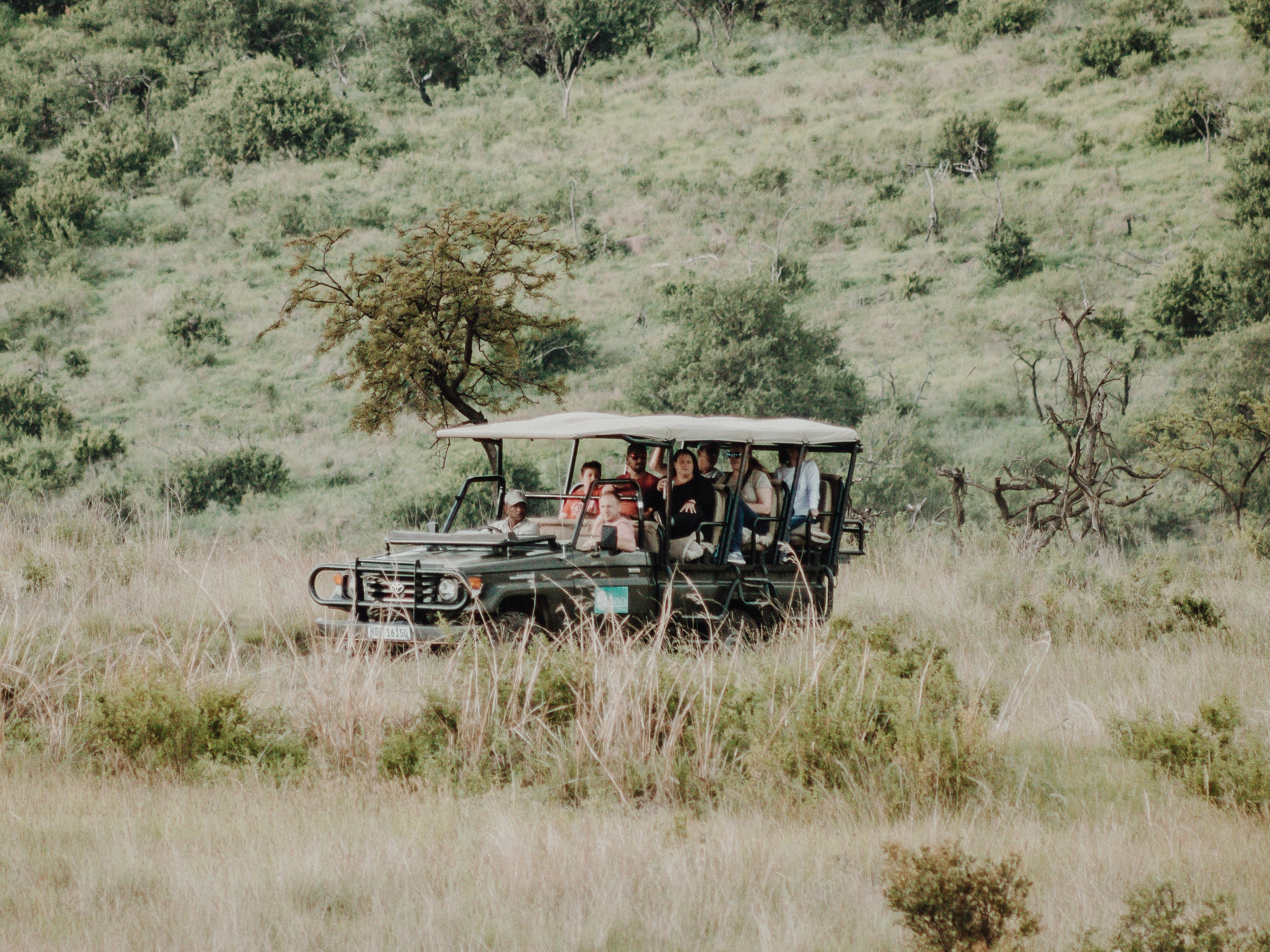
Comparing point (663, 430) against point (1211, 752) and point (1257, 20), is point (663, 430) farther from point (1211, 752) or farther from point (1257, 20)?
point (1257, 20)

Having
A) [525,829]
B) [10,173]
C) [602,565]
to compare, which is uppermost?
[10,173]

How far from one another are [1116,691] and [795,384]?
55.8 feet

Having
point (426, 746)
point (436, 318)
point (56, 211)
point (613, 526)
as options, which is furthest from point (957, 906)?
point (56, 211)

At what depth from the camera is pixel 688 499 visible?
8.86 meters

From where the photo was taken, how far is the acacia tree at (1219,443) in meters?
17.9

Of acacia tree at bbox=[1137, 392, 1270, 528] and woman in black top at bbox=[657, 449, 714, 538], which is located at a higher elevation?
woman in black top at bbox=[657, 449, 714, 538]

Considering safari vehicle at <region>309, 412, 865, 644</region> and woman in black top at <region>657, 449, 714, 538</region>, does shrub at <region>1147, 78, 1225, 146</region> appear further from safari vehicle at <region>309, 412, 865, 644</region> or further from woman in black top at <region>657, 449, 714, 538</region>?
woman in black top at <region>657, 449, 714, 538</region>

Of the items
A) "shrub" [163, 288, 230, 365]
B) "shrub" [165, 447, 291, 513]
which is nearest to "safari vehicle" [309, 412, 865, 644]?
"shrub" [165, 447, 291, 513]

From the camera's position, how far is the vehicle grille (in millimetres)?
7660

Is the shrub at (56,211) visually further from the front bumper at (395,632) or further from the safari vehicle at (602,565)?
the front bumper at (395,632)

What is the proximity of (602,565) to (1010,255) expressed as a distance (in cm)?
2611

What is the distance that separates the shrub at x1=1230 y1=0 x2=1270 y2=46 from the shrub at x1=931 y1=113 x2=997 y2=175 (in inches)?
381

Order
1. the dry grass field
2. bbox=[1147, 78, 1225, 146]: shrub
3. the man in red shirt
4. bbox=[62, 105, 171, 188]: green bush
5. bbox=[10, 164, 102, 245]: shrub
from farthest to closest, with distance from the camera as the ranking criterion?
bbox=[62, 105, 171, 188]: green bush < bbox=[1147, 78, 1225, 146]: shrub < bbox=[10, 164, 102, 245]: shrub < the man in red shirt < the dry grass field

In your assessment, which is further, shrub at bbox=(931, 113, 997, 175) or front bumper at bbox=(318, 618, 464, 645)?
shrub at bbox=(931, 113, 997, 175)
